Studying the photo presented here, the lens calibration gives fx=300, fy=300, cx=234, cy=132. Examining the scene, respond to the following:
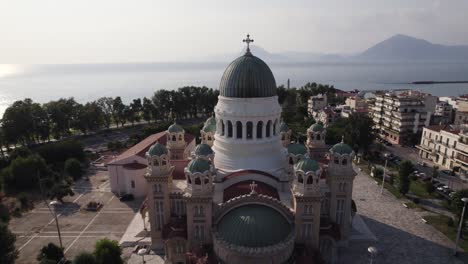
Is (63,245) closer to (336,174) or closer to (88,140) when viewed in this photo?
(336,174)

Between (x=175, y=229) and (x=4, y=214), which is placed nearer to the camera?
(x=175, y=229)

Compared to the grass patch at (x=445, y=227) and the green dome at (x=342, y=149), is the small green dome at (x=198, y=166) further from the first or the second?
the grass patch at (x=445, y=227)

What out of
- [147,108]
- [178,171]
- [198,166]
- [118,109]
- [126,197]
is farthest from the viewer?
[147,108]

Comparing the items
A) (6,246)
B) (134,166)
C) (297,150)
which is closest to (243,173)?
(297,150)

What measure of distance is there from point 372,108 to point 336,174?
5987cm

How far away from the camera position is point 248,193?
27.0 m

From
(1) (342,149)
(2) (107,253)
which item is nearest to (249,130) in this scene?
(1) (342,149)

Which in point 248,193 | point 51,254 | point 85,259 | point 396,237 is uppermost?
point 248,193

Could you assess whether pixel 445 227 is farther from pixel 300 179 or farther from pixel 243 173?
pixel 243 173

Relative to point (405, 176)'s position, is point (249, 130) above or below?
above

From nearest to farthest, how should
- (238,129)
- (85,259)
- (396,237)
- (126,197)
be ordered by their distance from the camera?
(85,259) < (238,129) < (396,237) < (126,197)

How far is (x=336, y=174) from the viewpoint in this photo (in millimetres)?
28516

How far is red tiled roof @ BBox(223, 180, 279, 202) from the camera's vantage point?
27312mm

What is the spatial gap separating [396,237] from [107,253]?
95.3 ft
